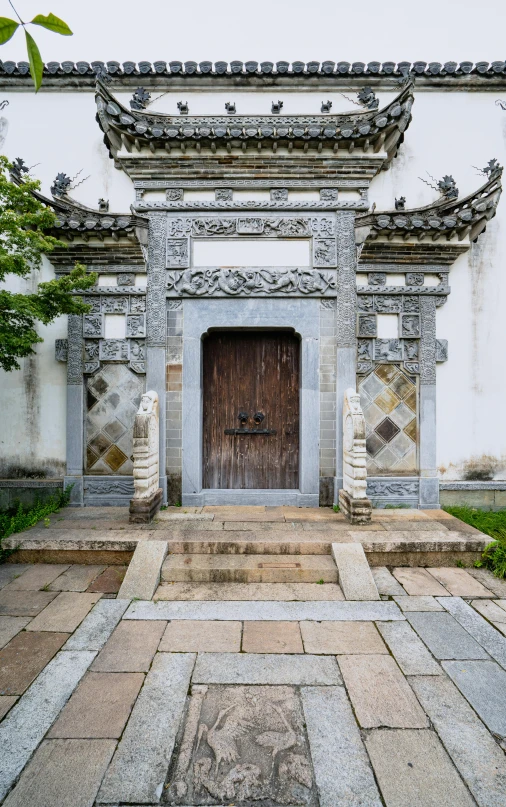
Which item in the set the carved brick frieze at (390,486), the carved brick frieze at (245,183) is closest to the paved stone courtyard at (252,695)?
the carved brick frieze at (390,486)

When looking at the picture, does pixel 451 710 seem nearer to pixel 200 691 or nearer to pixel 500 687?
pixel 500 687

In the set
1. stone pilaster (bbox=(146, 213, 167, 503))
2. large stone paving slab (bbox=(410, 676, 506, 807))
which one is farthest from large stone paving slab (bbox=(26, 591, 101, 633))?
stone pilaster (bbox=(146, 213, 167, 503))

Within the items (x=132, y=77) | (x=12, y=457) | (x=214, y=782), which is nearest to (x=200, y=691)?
(x=214, y=782)

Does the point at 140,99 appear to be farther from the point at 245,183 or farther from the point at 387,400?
the point at 387,400

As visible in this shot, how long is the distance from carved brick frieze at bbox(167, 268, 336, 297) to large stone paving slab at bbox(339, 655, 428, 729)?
171 inches

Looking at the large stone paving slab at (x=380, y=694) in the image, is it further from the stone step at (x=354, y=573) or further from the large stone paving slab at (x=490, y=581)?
the large stone paving slab at (x=490, y=581)

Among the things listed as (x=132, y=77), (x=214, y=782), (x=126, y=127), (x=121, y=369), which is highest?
(x=132, y=77)

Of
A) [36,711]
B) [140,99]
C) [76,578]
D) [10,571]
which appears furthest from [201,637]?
[140,99]

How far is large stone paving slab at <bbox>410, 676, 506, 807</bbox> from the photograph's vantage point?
1836 mm

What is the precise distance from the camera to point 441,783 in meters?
1.84

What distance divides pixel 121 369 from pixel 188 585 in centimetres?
328

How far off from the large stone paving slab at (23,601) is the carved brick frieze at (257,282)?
394cm

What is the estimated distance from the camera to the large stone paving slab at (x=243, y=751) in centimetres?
180

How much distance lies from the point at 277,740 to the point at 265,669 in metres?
0.55
